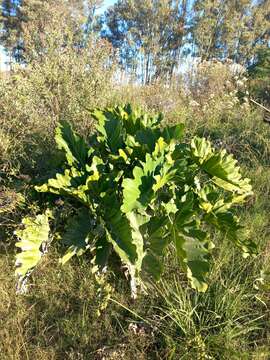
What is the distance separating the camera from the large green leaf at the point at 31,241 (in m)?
2.34

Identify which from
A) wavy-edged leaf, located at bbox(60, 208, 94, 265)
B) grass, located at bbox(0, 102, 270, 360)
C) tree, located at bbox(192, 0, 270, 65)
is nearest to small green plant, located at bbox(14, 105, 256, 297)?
wavy-edged leaf, located at bbox(60, 208, 94, 265)

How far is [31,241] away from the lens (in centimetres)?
246

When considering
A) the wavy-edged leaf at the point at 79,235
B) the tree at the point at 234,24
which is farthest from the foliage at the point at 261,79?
the tree at the point at 234,24

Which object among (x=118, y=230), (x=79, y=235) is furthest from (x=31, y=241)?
(x=118, y=230)

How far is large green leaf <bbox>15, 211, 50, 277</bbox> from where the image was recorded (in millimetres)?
2336

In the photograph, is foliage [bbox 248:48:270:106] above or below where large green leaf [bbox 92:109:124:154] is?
below

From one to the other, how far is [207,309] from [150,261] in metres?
0.46

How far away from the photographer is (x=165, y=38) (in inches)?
768

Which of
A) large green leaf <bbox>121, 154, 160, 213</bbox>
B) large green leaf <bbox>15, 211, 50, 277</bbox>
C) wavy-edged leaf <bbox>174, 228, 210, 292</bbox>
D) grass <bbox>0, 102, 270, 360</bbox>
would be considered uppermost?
large green leaf <bbox>121, 154, 160, 213</bbox>

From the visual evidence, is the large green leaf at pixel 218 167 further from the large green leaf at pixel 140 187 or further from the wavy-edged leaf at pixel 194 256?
the wavy-edged leaf at pixel 194 256

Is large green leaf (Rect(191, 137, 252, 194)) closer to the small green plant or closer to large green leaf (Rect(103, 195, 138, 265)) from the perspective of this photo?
the small green plant

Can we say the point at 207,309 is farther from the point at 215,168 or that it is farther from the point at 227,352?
the point at 215,168

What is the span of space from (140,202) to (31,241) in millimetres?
782

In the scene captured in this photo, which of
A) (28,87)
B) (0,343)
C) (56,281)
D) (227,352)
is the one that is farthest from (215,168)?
(28,87)
